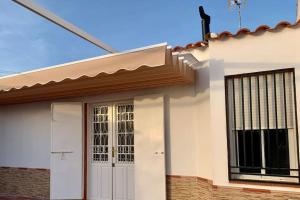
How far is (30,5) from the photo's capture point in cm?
1016

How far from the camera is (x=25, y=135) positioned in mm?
14445

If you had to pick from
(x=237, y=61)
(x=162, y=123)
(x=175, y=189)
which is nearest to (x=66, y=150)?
(x=162, y=123)

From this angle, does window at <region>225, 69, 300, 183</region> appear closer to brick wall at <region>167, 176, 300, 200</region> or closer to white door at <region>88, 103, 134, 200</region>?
brick wall at <region>167, 176, 300, 200</region>

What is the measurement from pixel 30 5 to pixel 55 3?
2.33m

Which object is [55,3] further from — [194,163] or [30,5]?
[194,163]

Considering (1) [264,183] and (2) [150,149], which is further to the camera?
(2) [150,149]

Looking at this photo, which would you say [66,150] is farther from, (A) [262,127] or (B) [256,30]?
(B) [256,30]

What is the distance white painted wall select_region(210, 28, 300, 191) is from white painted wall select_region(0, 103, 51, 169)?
7780 millimetres

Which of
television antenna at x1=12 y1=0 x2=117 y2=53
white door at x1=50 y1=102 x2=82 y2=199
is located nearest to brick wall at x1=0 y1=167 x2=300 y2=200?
white door at x1=50 y1=102 x2=82 y2=199

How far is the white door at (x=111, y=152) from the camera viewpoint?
39.0ft

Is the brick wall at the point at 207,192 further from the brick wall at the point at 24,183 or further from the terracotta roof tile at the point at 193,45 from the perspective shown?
the brick wall at the point at 24,183

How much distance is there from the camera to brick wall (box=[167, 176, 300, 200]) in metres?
7.79

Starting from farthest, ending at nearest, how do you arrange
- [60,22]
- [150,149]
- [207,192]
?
[60,22]
[150,149]
[207,192]

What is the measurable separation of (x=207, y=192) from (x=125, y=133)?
389cm
